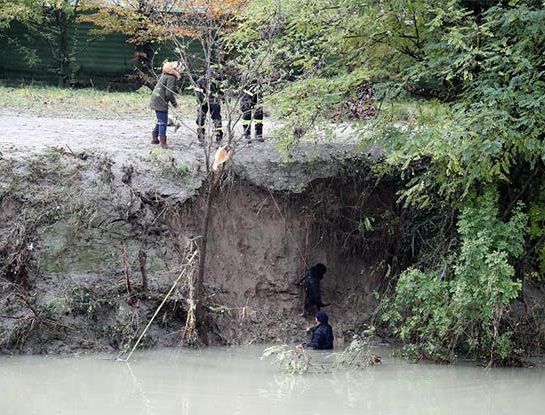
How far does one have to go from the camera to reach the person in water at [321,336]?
51.1 ft

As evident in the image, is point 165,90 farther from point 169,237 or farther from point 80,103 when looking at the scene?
point 80,103

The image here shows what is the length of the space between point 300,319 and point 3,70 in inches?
684

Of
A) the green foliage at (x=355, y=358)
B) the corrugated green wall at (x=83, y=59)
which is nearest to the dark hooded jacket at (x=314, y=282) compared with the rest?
the green foliage at (x=355, y=358)

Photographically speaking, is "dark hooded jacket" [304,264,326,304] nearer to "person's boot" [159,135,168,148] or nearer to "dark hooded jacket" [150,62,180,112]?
"person's boot" [159,135,168,148]

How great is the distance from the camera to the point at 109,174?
53.2ft

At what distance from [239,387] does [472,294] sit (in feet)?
11.9

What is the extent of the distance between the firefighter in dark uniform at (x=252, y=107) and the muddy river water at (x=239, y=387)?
3796 mm

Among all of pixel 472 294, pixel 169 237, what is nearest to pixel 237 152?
pixel 169 237

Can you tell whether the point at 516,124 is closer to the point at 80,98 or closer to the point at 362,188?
the point at 362,188

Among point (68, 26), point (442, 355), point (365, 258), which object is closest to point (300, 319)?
point (365, 258)

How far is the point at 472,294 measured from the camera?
14.3 m

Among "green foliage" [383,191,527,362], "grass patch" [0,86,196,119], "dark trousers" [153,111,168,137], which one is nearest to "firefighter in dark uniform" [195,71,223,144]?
"dark trousers" [153,111,168,137]

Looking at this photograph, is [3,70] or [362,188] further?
[3,70]

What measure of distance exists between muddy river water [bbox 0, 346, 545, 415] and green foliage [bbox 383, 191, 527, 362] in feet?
1.16
